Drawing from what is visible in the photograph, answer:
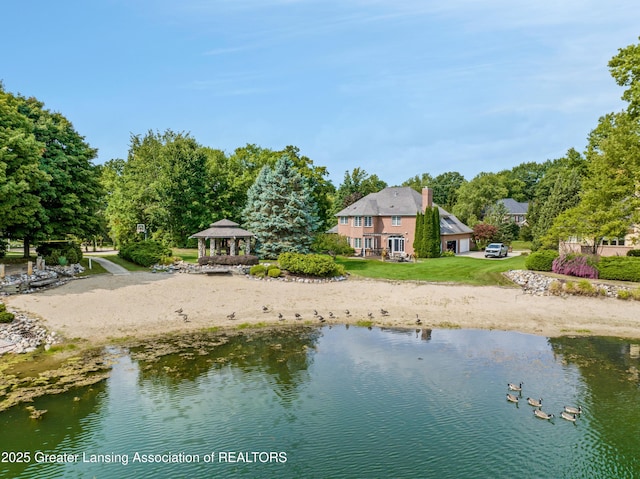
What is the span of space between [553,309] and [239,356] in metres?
19.9

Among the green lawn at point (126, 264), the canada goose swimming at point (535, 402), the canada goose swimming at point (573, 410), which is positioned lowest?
the canada goose swimming at point (573, 410)

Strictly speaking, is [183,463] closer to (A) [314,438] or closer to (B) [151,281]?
(A) [314,438]

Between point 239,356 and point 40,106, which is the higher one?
point 40,106

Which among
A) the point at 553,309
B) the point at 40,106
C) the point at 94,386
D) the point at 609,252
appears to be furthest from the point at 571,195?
the point at 40,106

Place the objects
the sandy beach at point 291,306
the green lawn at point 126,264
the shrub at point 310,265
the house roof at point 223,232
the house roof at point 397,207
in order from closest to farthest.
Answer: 1. the sandy beach at point 291,306
2. the shrub at point 310,265
3. the green lawn at point 126,264
4. the house roof at point 223,232
5. the house roof at point 397,207

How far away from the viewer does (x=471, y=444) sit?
44.3ft

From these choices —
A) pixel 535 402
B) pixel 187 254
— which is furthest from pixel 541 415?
pixel 187 254

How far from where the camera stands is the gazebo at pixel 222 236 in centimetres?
4044

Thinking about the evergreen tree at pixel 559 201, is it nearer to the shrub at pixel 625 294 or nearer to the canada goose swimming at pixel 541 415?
the shrub at pixel 625 294

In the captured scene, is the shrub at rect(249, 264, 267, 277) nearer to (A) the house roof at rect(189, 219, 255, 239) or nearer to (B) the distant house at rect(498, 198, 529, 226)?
(A) the house roof at rect(189, 219, 255, 239)

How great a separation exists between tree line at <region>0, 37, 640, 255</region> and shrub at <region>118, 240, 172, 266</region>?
3271 millimetres

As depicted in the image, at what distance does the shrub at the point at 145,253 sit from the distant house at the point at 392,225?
78.1 ft

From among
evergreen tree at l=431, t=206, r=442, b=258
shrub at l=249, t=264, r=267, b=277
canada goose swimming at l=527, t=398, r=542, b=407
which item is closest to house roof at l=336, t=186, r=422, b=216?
evergreen tree at l=431, t=206, r=442, b=258

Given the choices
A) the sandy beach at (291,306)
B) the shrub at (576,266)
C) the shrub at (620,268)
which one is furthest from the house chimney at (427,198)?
the shrub at (620,268)
